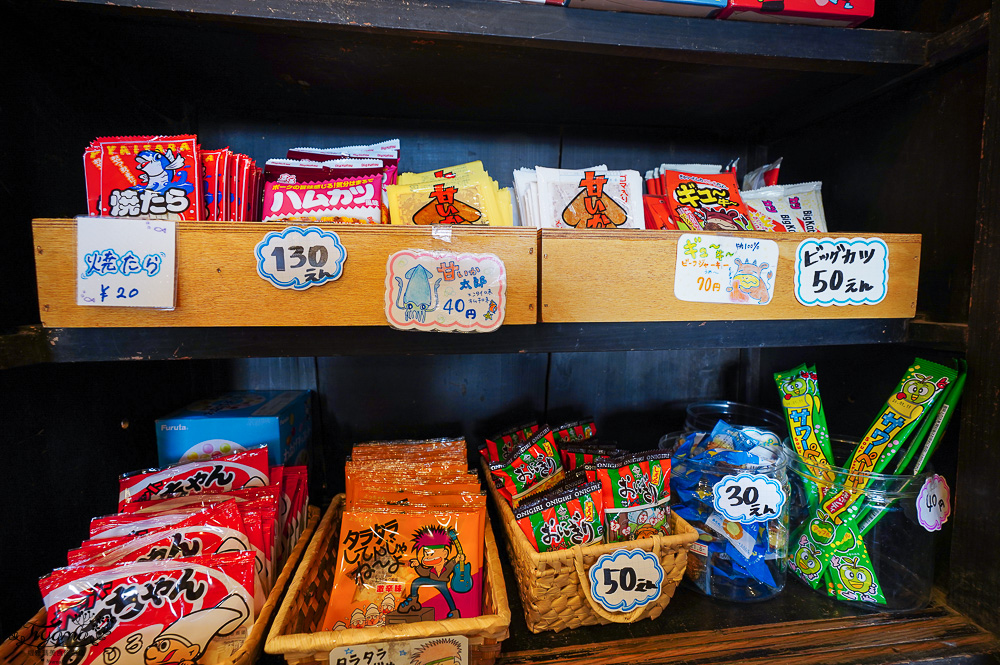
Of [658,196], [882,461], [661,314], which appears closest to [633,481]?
[661,314]

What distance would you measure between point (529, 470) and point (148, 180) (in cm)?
89

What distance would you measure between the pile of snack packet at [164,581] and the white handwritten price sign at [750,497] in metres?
0.87

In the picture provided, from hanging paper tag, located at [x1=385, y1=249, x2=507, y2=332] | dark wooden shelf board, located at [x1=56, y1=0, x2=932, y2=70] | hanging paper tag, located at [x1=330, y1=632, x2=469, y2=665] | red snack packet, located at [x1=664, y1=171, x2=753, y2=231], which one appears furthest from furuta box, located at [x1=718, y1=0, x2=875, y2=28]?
hanging paper tag, located at [x1=330, y1=632, x2=469, y2=665]

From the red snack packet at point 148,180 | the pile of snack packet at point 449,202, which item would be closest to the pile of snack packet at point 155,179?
the red snack packet at point 148,180

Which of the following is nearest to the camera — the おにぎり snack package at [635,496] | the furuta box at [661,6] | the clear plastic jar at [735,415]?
the furuta box at [661,6]

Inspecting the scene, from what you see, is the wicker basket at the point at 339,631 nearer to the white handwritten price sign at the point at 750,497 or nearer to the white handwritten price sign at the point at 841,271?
the white handwritten price sign at the point at 750,497

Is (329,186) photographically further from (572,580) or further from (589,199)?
(572,580)

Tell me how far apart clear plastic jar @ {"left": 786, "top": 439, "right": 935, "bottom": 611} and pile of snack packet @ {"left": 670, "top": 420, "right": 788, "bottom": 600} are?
7cm

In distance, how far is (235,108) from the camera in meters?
1.08

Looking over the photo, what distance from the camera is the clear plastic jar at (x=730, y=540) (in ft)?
2.91

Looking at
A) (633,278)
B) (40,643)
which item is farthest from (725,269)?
(40,643)

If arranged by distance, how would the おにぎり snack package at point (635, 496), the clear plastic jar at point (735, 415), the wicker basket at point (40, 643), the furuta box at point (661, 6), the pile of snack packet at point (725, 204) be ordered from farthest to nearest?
the clear plastic jar at point (735, 415), the pile of snack packet at point (725, 204), the おにぎり snack package at point (635, 496), the furuta box at point (661, 6), the wicker basket at point (40, 643)

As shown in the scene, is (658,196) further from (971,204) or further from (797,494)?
(797,494)

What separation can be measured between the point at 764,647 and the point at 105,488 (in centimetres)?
130
